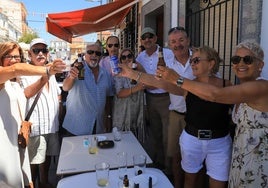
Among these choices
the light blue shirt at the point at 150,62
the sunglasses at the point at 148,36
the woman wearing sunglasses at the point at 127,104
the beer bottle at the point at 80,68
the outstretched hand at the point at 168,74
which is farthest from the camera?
the sunglasses at the point at 148,36

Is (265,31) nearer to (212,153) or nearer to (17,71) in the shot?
(212,153)

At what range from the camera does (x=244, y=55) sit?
2135mm

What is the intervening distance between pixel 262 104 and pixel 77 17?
6667 mm

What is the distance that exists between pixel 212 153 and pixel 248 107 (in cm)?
62

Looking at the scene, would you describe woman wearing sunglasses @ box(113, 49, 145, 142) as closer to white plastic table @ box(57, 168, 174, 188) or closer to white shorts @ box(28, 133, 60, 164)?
white shorts @ box(28, 133, 60, 164)

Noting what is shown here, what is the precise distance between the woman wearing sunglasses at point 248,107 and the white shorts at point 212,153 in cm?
22

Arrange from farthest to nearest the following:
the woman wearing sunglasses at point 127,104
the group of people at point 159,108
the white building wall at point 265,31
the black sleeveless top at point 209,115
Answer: the woman wearing sunglasses at point 127,104 < the white building wall at point 265,31 < the black sleeveless top at point 209,115 < the group of people at point 159,108

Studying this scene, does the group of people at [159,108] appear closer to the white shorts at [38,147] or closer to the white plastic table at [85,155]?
the white shorts at [38,147]

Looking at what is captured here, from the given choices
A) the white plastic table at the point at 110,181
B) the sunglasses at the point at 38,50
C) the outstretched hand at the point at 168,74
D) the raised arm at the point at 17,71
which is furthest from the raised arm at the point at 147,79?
the sunglasses at the point at 38,50

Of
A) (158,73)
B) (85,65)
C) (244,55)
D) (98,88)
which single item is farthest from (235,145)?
(85,65)

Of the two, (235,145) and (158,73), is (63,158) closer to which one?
(158,73)

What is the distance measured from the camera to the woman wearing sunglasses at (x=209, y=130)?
8.14 ft

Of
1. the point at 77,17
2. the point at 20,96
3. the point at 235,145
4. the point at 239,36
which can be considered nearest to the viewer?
the point at 235,145

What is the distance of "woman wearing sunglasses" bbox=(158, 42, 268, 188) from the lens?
6.57 ft
